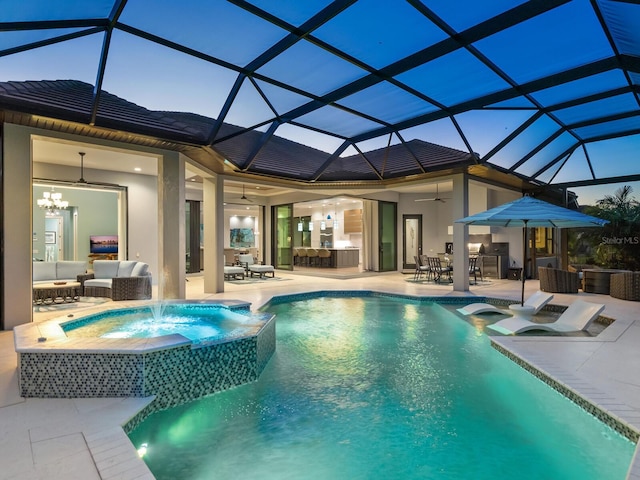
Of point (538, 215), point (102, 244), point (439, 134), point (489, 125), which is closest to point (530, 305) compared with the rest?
point (538, 215)

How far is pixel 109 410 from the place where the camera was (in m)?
3.01

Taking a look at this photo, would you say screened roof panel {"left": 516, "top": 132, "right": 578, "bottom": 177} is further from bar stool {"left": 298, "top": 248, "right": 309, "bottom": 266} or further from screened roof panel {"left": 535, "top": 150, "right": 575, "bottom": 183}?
bar stool {"left": 298, "top": 248, "right": 309, "bottom": 266}

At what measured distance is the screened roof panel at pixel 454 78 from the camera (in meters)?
5.11

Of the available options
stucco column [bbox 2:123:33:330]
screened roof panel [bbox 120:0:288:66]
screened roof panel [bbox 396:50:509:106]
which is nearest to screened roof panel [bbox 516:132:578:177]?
screened roof panel [bbox 396:50:509:106]

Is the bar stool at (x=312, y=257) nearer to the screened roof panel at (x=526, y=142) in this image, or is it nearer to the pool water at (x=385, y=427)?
the screened roof panel at (x=526, y=142)

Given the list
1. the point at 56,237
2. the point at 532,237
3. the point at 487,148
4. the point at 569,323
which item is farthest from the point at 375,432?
Answer: the point at 56,237

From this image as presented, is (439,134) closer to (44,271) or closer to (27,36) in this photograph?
(27,36)

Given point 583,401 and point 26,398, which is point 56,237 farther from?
point 583,401

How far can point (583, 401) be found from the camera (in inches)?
125

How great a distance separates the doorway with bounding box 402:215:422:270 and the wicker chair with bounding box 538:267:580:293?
631cm

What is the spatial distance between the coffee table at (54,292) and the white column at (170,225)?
1892 mm

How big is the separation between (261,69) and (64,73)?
2817 millimetres

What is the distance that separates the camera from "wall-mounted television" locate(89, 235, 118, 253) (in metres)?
12.7

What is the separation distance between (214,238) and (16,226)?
4.24 metres
